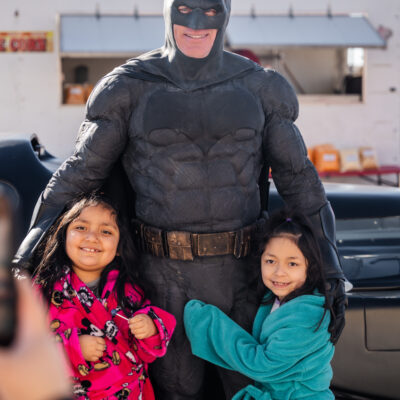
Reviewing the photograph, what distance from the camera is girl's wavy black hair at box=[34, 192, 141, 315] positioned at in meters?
1.94

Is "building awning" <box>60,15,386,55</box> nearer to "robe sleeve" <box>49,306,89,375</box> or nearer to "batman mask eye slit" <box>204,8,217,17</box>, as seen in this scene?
"batman mask eye slit" <box>204,8,217,17</box>

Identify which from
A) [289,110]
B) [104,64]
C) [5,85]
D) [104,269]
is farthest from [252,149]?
[104,64]

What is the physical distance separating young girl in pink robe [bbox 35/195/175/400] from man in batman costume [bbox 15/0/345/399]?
9 centimetres

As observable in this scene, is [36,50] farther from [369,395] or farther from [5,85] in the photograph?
[369,395]

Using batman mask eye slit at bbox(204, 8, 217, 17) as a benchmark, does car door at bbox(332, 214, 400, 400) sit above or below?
below

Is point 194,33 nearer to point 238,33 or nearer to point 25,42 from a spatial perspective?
point 238,33

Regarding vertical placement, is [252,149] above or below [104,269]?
above

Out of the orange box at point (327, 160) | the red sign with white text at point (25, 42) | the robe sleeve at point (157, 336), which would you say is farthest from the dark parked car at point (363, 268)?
the red sign with white text at point (25, 42)

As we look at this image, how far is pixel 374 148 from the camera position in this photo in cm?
923

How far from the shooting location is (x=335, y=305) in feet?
6.57

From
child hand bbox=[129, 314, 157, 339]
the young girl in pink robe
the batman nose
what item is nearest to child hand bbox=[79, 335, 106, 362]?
the young girl in pink robe

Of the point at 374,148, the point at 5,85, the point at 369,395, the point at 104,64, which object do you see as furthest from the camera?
the point at 104,64

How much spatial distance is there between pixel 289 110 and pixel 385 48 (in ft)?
24.5

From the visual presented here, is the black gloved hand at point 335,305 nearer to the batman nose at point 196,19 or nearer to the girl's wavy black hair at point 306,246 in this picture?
the girl's wavy black hair at point 306,246
